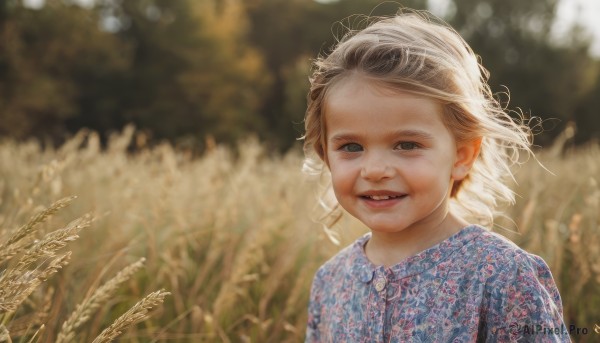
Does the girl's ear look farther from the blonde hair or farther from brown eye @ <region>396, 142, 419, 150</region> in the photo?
brown eye @ <region>396, 142, 419, 150</region>

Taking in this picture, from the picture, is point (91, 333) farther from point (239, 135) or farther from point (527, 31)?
point (527, 31)

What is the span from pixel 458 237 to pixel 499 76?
28.4 meters

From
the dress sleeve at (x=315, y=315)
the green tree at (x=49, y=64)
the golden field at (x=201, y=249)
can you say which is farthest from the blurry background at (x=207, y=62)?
the dress sleeve at (x=315, y=315)

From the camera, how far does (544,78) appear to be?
2777 centimetres

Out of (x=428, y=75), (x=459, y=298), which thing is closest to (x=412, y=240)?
(x=459, y=298)

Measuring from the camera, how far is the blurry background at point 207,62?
20203 millimetres

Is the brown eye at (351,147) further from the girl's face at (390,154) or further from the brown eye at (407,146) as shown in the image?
the brown eye at (407,146)

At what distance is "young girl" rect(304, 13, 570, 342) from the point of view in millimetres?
1503

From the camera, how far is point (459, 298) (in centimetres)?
154

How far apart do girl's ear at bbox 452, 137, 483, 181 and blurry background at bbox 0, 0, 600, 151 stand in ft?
51.1

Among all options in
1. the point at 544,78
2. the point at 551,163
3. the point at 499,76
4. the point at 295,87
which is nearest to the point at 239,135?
the point at 295,87

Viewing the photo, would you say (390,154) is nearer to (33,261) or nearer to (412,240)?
(412,240)

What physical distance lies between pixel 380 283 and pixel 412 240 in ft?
0.55

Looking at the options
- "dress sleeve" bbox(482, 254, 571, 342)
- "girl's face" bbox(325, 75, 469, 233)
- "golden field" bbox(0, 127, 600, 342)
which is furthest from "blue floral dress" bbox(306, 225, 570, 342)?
"golden field" bbox(0, 127, 600, 342)
